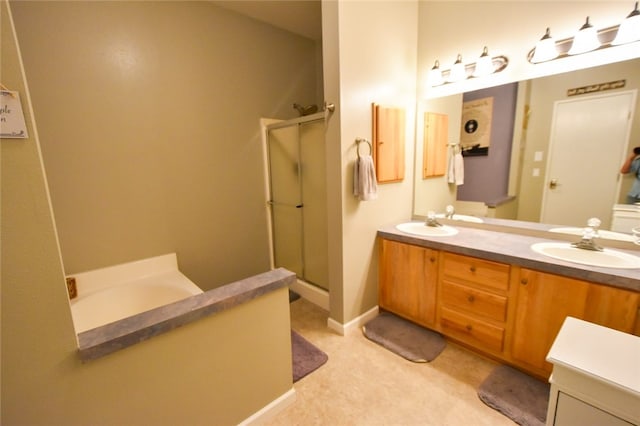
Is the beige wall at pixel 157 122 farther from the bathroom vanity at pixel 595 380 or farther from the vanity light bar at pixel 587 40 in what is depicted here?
the bathroom vanity at pixel 595 380

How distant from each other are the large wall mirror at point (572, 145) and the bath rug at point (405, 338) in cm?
113

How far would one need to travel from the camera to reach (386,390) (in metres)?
1.63

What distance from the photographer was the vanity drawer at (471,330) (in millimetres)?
1731

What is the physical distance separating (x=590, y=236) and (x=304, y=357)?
2.02 m

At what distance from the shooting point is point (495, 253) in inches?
64.7

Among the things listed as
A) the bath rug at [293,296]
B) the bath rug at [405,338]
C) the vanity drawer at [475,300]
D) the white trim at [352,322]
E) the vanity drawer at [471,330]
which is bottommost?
the bath rug at [293,296]

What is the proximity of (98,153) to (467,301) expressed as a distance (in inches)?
113

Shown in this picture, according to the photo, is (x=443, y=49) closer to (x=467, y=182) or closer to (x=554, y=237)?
(x=467, y=182)

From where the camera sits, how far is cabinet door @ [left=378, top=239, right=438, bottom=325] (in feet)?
6.61

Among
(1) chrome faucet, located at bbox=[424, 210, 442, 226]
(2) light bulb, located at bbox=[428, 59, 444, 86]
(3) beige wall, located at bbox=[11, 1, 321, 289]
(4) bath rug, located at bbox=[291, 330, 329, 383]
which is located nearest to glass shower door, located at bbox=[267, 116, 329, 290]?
(3) beige wall, located at bbox=[11, 1, 321, 289]

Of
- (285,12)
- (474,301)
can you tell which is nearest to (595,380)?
(474,301)

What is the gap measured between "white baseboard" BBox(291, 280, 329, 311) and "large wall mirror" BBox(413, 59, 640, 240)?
5.39 ft

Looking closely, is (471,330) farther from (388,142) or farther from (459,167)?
(388,142)

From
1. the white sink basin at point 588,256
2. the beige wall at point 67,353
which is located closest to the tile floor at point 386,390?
the beige wall at point 67,353
